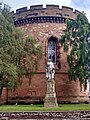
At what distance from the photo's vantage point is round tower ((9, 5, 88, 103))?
98.8ft

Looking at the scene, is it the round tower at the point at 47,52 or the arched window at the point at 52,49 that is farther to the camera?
the arched window at the point at 52,49

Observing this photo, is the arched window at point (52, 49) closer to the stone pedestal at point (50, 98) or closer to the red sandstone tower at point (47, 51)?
the red sandstone tower at point (47, 51)

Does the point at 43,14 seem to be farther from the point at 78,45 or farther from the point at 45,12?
the point at 78,45

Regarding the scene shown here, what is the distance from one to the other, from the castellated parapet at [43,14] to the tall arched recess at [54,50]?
2.09m

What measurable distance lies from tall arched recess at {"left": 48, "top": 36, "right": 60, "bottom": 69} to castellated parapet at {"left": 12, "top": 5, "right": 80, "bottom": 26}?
2.09 m

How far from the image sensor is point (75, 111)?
17906mm

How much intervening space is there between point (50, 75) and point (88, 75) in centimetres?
375

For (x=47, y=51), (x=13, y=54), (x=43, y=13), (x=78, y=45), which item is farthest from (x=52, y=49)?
(x=13, y=54)

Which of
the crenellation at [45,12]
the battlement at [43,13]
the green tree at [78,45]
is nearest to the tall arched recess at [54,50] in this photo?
the battlement at [43,13]

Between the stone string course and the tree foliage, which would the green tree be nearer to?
the tree foliage

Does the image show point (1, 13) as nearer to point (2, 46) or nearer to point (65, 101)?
point (2, 46)

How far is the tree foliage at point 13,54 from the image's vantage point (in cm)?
2245

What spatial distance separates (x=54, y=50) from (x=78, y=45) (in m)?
4.33

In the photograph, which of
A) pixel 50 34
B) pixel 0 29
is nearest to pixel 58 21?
pixel 50 34
